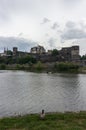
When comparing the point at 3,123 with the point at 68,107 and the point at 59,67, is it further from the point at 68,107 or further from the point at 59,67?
the point at 59,67

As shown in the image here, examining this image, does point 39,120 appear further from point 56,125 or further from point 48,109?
point 48,109

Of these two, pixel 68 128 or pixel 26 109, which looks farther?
pixel 26 109

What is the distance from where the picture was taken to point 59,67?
534 ft

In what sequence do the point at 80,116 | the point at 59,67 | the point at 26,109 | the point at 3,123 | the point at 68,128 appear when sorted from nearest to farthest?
the point at 68,128 < the point at 3,123 < the point at 80,116 < the point at 26,109 < the point at 59,67

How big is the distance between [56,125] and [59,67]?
149 meters

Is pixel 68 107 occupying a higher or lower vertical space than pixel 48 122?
lower

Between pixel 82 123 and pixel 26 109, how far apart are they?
445 inches

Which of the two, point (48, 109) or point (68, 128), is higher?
point (68, 128)

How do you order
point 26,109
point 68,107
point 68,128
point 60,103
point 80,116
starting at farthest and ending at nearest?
point 60,103, point 68,107, point 26,109, point 80,116, point 68,128

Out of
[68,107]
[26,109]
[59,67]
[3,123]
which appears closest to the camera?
[3,123]

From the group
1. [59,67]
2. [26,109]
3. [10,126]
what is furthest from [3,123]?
[59,67]

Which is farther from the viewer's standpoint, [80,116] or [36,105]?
[36,105]

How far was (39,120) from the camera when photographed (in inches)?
621

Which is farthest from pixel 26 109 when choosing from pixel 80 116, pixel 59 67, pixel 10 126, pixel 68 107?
pixel 59 67
